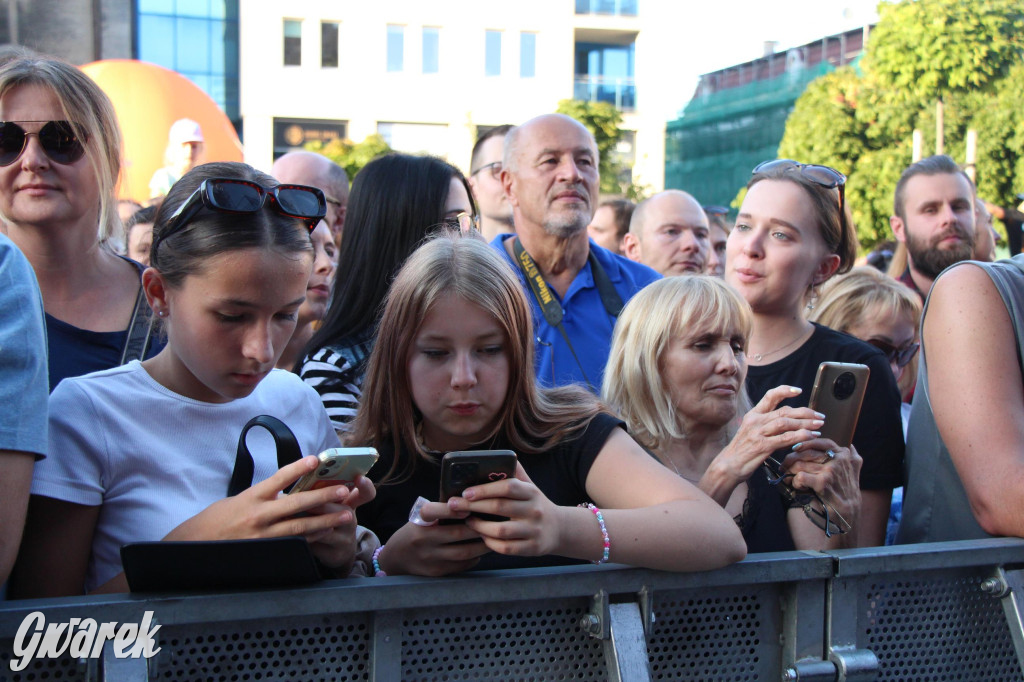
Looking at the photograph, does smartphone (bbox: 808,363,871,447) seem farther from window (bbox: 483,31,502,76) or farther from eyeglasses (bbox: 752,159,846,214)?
window (bbox: 483,31,502,76)

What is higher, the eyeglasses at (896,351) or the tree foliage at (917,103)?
the tree foliage at (917,103)

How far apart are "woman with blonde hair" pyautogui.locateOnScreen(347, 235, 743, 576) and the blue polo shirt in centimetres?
119

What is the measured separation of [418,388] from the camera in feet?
7.61

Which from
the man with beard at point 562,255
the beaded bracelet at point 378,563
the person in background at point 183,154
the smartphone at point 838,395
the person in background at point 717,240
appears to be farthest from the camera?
the person in background at point 183,154

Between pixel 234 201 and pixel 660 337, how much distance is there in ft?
4.52

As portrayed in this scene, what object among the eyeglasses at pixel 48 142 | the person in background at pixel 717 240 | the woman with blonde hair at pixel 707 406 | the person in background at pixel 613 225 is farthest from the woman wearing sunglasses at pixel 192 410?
the person in background at pixel 613 225

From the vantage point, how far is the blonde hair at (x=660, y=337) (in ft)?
9.44

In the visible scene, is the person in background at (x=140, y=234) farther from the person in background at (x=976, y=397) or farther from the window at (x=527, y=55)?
the window at (x=527, y=55)

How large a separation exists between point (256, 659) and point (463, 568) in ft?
1.30

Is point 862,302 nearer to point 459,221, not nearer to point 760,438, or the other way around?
point 459,221

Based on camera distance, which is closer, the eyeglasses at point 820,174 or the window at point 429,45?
the eyeglasses at point 820,174

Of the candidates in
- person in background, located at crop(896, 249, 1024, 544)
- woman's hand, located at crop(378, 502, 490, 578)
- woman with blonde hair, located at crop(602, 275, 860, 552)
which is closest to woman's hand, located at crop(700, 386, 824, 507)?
woman with blonde hair, located at crop(602, 275, 860, 552)

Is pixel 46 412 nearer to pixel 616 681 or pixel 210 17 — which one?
pixel 616 681

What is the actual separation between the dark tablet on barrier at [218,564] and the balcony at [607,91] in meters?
34.5
